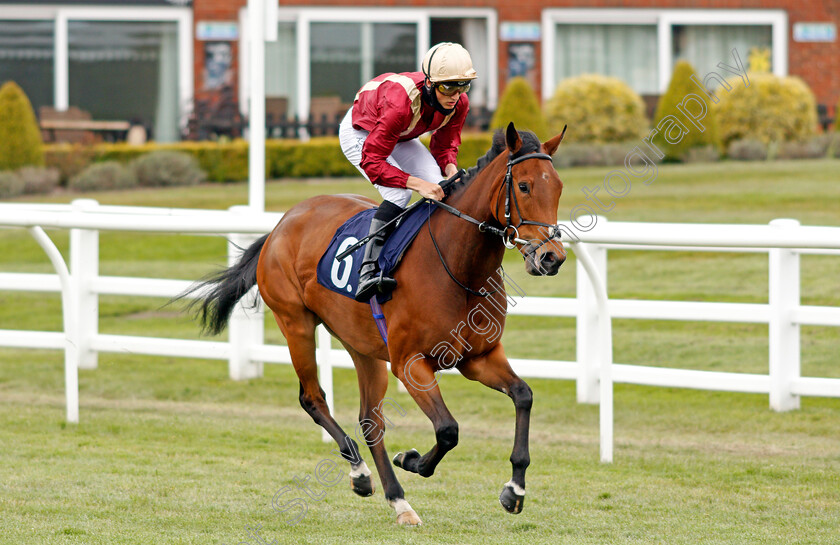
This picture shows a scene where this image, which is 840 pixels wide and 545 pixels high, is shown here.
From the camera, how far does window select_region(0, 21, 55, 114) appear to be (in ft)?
69.9

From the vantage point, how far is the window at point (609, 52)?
73.1 feet

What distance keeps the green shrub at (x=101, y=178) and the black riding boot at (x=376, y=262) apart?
44.2 ft

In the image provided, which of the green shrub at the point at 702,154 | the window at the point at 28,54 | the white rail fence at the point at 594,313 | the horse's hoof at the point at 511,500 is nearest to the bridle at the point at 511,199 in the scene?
the horse's hoof at the point at 511,500

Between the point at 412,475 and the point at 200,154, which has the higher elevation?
the point at 200,154

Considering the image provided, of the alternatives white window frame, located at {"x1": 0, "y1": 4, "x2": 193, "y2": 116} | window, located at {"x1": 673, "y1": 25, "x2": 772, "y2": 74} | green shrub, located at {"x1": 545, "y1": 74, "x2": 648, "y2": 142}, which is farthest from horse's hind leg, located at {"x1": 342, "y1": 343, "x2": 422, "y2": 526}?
window, located at {"x1": 673, "y1": 25, "x2": 772, "y2": 74}

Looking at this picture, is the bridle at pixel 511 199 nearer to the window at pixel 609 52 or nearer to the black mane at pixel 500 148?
the black mane at pixel 500 148

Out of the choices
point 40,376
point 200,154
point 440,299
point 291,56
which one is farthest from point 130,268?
point 291,56

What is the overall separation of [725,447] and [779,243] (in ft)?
5.33

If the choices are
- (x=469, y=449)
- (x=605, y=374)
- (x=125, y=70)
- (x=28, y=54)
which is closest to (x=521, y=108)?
(x=125, y=70)

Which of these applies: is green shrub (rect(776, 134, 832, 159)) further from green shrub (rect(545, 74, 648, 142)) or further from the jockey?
the jockey

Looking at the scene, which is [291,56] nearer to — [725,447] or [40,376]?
[40,376]

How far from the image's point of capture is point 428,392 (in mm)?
4254

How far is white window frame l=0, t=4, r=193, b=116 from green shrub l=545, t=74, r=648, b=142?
7.32 meters

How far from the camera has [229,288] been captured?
558 cm
